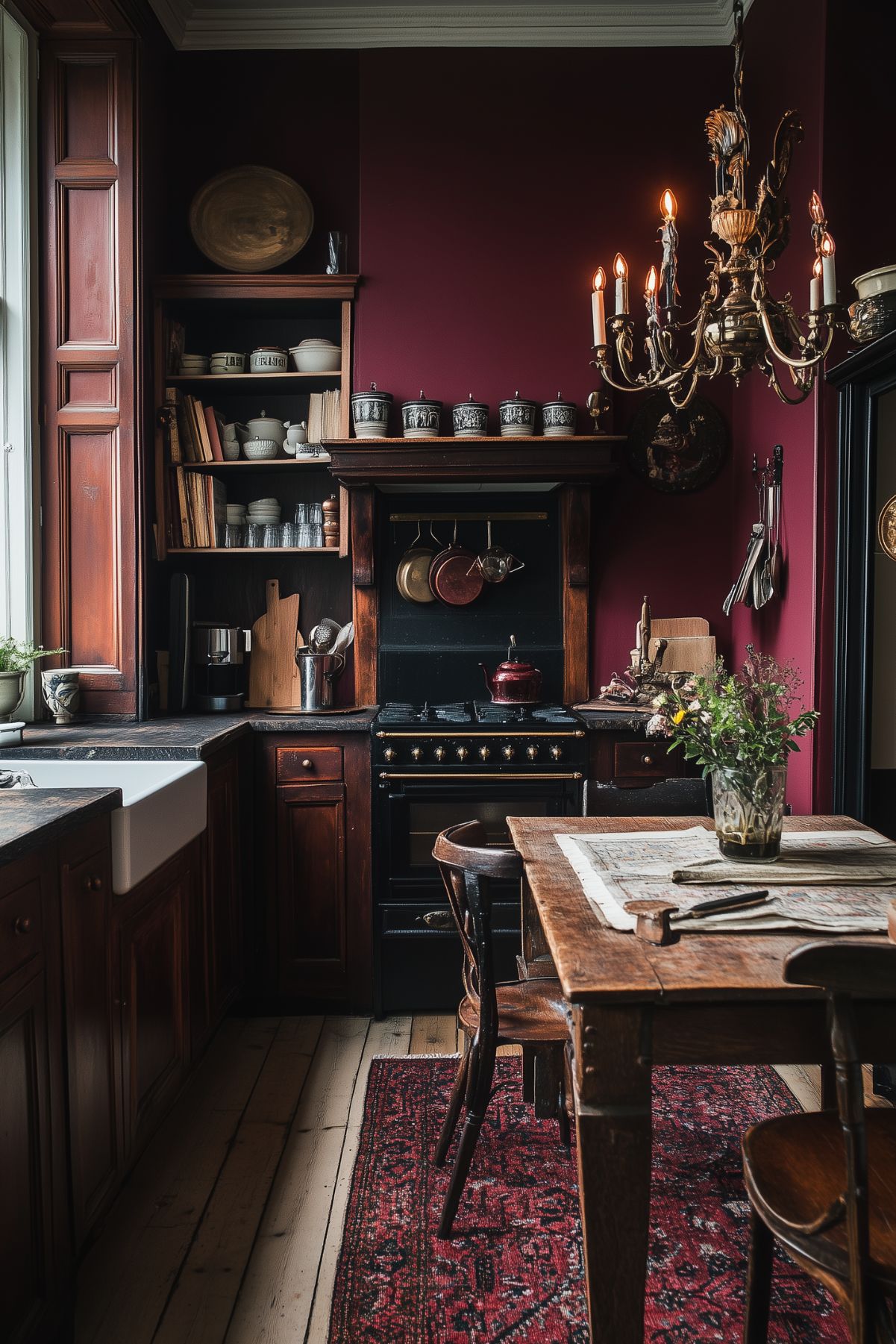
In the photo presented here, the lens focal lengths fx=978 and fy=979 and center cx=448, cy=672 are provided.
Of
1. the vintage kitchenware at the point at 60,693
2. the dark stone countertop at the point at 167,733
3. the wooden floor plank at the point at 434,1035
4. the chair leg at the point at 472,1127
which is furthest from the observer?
the vintage kitchenware at the point at 60,693

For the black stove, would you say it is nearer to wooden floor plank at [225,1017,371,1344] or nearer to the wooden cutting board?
wooden floor plank at [225,1017,371,1344]

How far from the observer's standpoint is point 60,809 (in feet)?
6.09

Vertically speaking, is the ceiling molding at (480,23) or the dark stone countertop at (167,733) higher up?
the ceiling molding at (480,23)

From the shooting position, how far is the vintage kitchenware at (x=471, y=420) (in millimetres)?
3686

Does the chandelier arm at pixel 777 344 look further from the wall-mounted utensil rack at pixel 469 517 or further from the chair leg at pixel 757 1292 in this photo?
the wall-mounted utensil rack at pixel 469 517

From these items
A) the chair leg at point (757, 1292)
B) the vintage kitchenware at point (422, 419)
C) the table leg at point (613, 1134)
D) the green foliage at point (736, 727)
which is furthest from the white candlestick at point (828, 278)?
the vintage kitchenware at point (422, 419)

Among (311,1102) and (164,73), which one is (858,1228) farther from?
(164,73)

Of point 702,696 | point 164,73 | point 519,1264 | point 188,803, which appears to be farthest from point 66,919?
point 164,73

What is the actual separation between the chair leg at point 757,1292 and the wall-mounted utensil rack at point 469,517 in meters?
2.85

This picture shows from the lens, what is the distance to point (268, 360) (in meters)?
3.77

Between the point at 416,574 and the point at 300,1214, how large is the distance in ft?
7.92

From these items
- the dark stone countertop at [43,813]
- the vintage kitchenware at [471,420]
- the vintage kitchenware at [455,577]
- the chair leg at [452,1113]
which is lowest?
the chair leg at [452,1113]

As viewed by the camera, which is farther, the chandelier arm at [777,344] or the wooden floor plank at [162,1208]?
the wooden floor plank at [162,1208]

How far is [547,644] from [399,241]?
170 centimetres
